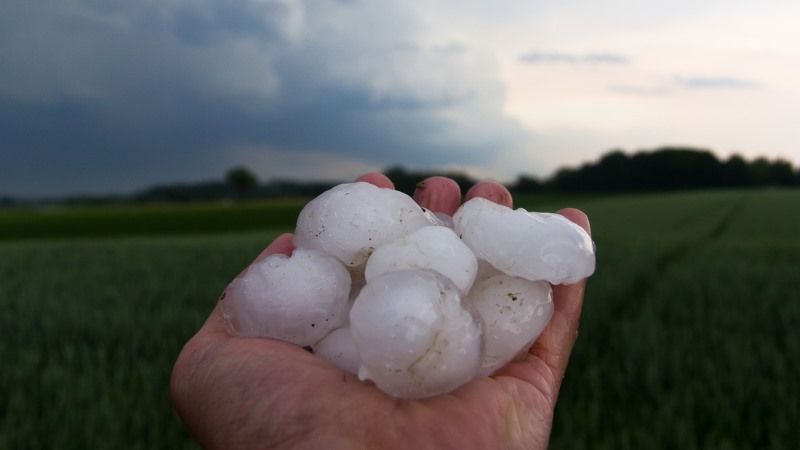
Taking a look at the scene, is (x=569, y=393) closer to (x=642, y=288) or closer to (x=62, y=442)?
(x=62, y=442)

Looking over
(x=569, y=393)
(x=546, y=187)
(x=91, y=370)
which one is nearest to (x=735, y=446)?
(x=569, y=393)

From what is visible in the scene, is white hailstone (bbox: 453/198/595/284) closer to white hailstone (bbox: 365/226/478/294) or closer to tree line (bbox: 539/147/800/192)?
white hailstone (bbox: 365/226/478/294)

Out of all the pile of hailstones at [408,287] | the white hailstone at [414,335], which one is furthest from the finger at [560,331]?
the white hailstone at [414,335]

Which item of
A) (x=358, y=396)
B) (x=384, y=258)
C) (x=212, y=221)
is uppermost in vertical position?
(x=384, y=258)

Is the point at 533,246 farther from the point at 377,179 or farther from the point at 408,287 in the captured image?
the point at 377,179

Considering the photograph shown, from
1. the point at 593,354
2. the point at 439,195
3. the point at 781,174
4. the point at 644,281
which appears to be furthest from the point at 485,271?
the point at 781,174

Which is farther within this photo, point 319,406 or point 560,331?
point 560,331
